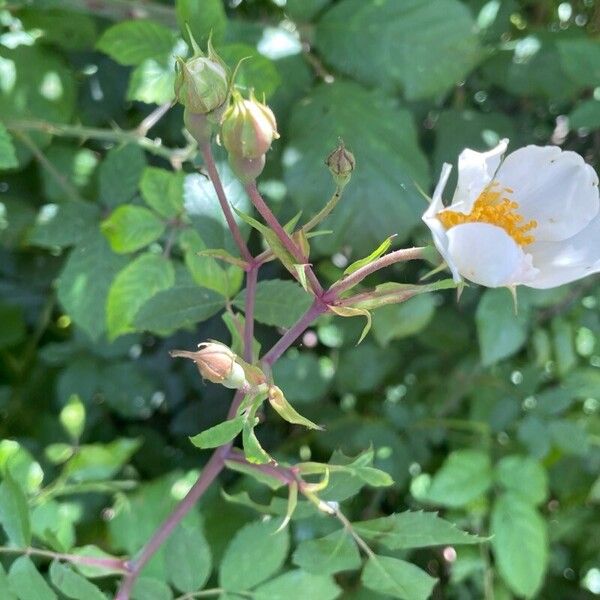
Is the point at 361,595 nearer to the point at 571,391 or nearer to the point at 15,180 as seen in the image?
the point at 571,391

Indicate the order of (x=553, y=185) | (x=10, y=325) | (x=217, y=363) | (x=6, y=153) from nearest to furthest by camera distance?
(x=217, y=363), (x=553, y=185), (x=6, y=153), (x=10, y=325)

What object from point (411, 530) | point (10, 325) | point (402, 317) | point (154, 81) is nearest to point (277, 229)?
point (411, 530)

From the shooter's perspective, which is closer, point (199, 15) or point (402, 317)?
point (199, 15)

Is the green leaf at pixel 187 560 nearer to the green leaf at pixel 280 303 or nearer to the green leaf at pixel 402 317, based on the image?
the green leaf at pixel 280 303

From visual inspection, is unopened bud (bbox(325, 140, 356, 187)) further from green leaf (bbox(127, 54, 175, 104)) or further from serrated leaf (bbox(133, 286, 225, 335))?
green leaf (bbox(127, 54, 175, 104))

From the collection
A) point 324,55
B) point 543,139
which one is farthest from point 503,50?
point 324,55

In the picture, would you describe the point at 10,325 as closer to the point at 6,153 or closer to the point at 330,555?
the point at 6,153

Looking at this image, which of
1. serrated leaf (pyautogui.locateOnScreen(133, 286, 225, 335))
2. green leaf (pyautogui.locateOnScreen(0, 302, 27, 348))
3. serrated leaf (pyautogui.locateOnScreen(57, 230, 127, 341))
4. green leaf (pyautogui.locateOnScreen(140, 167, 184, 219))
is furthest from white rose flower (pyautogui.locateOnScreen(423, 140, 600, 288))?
green leaf (pyautogui.locateOnScreen(0, 302, 27, 348))

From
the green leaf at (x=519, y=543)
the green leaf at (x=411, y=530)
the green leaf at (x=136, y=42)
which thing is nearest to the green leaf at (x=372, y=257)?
the green leaf at (x=411, y=530)
